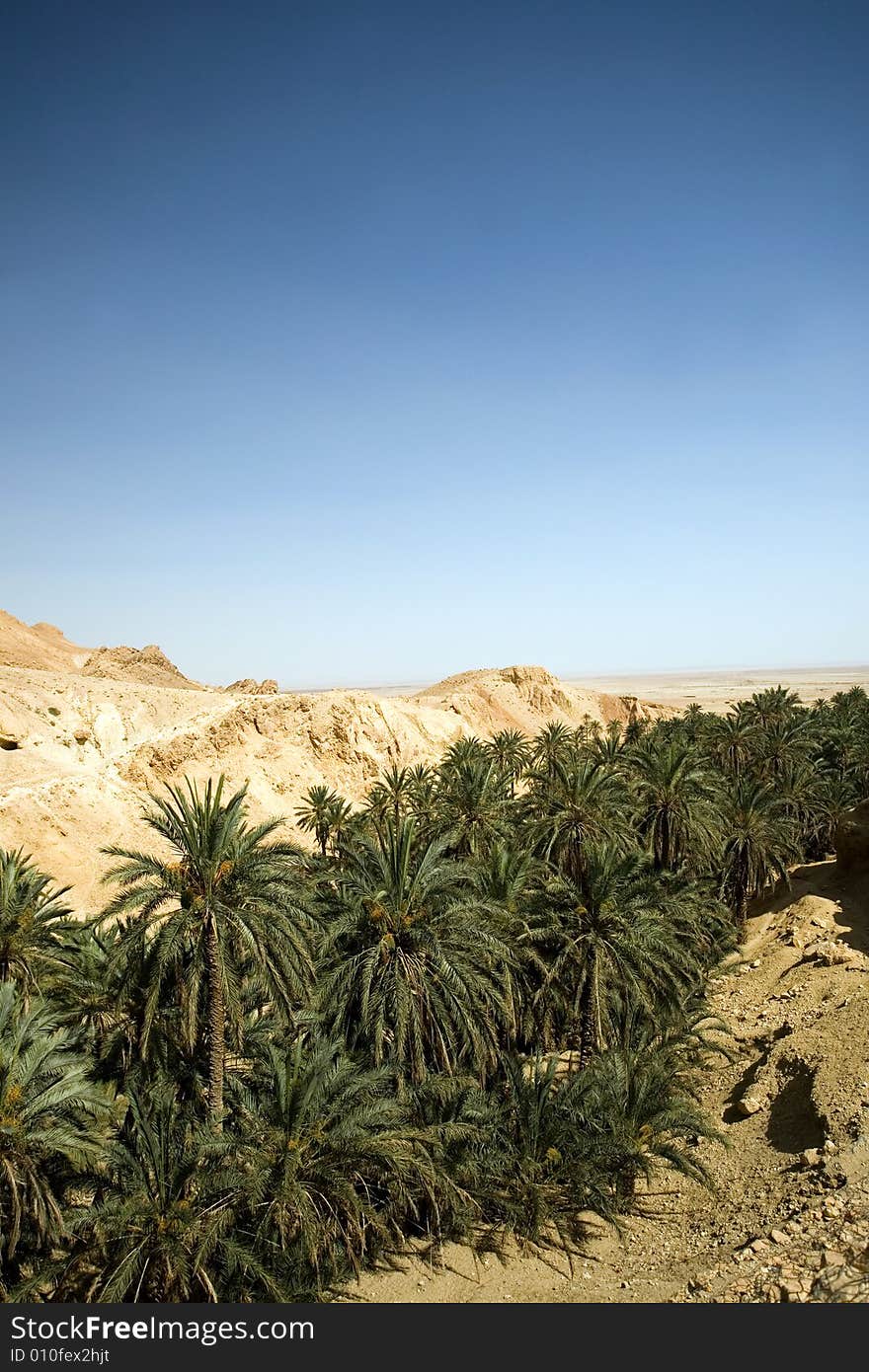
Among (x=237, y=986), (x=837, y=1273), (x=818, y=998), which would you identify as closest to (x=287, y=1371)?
(x=237, y=986)

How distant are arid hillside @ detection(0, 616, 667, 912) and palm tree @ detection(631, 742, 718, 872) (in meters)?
24.6

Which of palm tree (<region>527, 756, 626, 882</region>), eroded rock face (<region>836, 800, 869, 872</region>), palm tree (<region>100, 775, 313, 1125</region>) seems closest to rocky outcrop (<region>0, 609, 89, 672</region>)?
palm tree (<region>527, 756, 626, 882</region>)

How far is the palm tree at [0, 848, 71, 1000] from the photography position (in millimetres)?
Result: 17844

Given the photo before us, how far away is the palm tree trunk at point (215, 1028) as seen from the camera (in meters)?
14.8

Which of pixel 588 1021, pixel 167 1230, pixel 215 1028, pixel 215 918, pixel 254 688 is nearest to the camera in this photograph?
pixel 167 1230

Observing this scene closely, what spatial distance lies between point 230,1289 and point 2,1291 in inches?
157

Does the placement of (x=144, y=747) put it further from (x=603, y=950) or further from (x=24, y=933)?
(x=603, y=950)

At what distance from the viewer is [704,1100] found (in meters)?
19.4

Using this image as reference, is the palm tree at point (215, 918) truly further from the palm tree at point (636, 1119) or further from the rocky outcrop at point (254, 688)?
the rocky outcrop at point (254, 688)

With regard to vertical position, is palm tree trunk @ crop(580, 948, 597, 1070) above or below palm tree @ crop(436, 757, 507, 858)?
below

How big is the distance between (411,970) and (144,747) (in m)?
34.7

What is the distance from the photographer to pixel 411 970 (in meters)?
16.5

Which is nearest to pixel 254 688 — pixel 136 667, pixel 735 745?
pixel 136 667

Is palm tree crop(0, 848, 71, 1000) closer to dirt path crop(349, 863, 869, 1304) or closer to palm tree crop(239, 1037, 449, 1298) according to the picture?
palm tree crop(239, 1037, 449, 1298)
